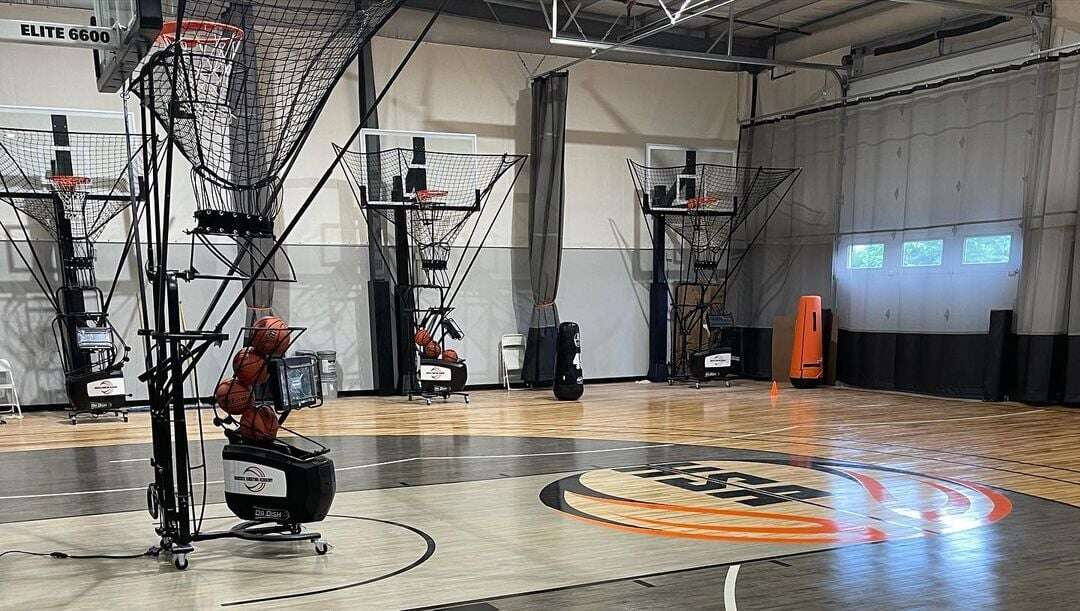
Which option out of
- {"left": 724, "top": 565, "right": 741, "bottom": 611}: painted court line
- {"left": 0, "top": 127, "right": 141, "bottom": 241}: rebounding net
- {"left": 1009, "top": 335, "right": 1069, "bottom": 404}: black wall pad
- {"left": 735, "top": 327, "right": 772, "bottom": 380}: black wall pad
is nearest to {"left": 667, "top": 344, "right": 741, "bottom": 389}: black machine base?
{"left": 735, "top": 327, "right": 772, "bottom": 380}: black wall pad

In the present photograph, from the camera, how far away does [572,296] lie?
1178cm

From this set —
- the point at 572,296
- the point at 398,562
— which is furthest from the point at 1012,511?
the point at 572,296

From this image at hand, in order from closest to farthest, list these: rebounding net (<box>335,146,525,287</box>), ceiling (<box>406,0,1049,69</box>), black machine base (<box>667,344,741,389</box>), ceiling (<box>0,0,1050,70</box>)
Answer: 1. rebounding net (<box>335,146,525,287</box>)
2. ceiling (<box>0,0,1050,70</box>)
3. ceiling (<box>406,0,1049,69</box>)
4. black machine base (<box>667,344,741,389</box>)

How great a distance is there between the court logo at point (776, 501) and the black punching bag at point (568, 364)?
388cm

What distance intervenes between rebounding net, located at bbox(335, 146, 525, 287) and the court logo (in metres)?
4.88

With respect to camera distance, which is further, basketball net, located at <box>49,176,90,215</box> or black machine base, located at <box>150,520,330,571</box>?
basketball net, located at <box>49,176,90,215</box>

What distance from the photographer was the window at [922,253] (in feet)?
33.0

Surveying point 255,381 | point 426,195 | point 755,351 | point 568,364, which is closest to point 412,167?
point 426,195

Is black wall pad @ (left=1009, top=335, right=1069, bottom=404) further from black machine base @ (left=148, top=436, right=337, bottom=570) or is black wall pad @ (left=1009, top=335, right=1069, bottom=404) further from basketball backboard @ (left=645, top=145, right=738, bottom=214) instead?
black machine base @ (left=148, top=436, right=337, bottom=570)

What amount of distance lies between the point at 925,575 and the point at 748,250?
9.04 metres

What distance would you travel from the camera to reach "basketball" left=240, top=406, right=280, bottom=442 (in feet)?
13.0

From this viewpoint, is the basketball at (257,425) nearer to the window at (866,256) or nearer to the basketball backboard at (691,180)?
the basketball backboard at (691,180)

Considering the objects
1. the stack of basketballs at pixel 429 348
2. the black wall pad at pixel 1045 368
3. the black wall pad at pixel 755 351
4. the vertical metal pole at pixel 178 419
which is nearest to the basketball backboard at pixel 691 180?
the black wall pad at pixel 755 351

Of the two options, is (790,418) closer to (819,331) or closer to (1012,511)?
(819,331)
